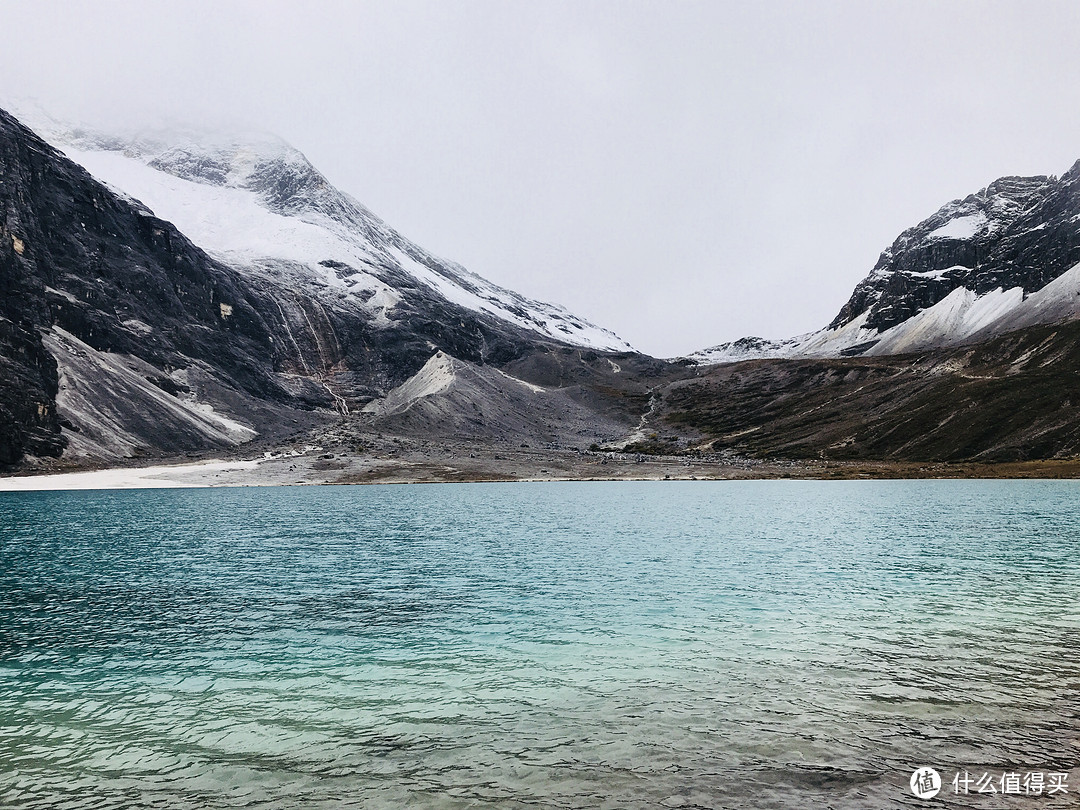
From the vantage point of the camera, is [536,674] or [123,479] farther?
[123,479]

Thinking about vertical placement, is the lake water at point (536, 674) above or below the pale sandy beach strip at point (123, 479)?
above

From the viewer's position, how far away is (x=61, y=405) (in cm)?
15675

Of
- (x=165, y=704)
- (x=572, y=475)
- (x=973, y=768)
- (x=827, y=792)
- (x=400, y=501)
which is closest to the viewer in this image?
(x=827, y=792)

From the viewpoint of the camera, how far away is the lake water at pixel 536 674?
1644 centimetres

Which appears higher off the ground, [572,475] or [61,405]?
[61,405]

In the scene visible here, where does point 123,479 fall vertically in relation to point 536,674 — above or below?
below

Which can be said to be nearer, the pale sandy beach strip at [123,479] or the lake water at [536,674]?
the lake water at [536,674]

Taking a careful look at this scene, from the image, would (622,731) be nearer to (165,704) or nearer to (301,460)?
(165,704)

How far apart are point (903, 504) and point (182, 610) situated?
306 ft

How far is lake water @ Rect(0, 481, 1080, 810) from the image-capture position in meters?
16.4

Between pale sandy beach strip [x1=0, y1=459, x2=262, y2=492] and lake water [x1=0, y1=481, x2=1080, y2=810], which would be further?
pale sandy beach strip [x1=0, y1=459, x2=262, y2=492]

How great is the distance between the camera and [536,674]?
971 inches

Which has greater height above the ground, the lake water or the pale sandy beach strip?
the lake water

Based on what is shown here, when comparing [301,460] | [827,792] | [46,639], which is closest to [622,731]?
[827,792]
